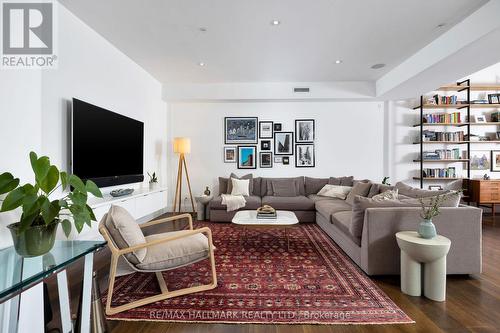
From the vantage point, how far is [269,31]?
3.19 meters

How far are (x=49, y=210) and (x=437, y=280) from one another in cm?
278

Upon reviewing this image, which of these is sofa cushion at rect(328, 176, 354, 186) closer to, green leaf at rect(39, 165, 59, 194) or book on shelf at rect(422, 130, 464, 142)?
book on shelf at rect(422, 130, 464, 142)

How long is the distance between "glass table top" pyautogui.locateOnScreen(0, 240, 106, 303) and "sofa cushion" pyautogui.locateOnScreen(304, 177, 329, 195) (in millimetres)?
4441

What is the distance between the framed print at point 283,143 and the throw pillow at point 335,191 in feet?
3.69

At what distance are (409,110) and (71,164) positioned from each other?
6413 millimetres

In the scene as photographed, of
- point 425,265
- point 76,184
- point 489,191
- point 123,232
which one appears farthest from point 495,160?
point 76,184

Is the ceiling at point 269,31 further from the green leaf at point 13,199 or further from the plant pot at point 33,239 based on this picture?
the plant pot at point 33,239

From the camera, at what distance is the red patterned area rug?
1.83 metres

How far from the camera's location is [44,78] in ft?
8.32

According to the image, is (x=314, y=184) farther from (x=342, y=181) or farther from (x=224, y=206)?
(x=224, y=206)

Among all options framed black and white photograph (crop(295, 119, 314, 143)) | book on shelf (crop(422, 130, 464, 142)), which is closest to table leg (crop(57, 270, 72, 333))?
framed black and white photograph (crop(295, 119, 314, 143))

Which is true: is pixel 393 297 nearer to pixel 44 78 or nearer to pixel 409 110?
pixel 44 78

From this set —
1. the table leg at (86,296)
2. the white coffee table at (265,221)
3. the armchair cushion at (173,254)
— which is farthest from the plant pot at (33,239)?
the white coffee table at (265,221)

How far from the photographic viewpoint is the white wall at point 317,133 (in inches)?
221
